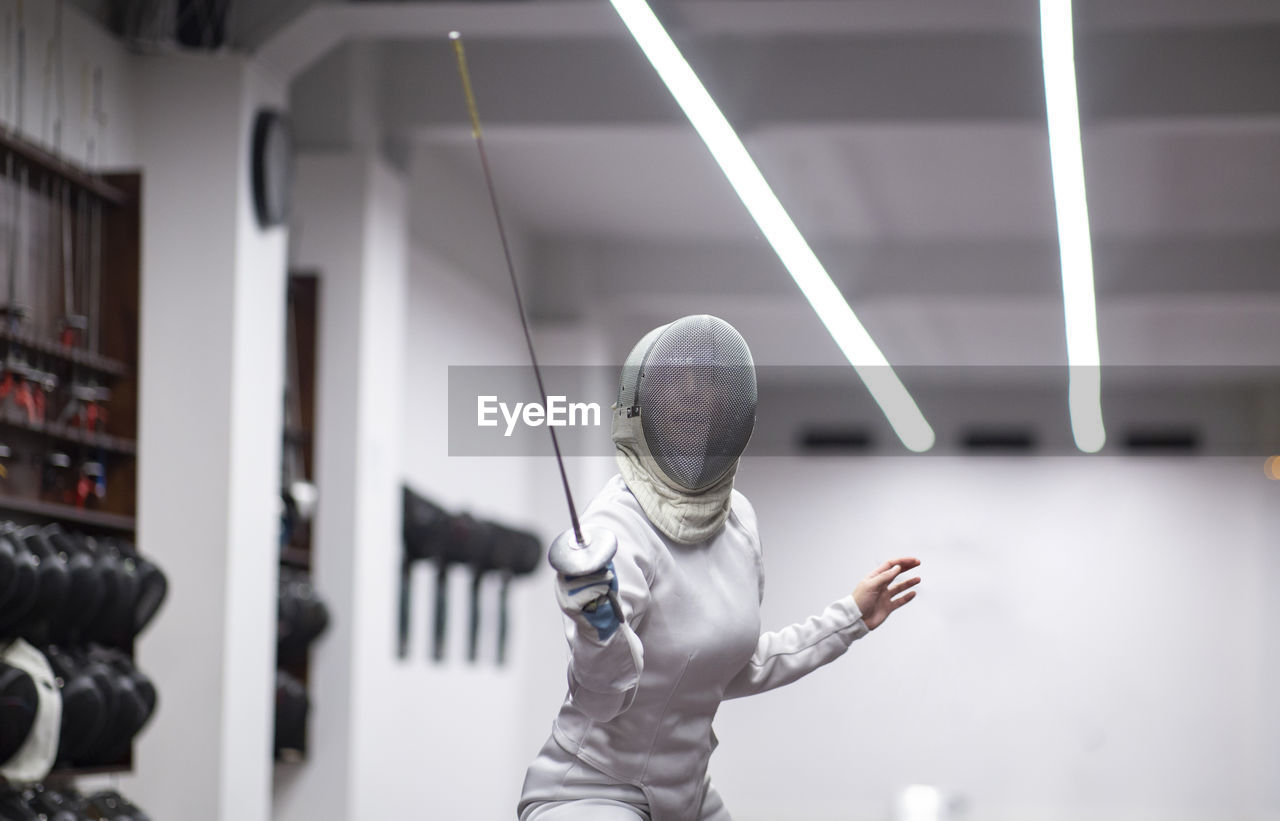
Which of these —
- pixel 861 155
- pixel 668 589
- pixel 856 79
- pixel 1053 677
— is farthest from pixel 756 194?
pixel 1053 677

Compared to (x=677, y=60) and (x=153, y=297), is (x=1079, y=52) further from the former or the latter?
(x=153, y=297)

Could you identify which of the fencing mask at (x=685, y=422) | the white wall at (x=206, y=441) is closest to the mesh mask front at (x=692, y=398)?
the fencing mask at (x=685, y=422)

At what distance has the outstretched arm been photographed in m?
2.42

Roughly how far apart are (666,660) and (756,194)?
2305mm

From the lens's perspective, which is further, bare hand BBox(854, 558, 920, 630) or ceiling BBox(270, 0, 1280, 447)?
ceiling BBox(270, 0, 1280, 447)

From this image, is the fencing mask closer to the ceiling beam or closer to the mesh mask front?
the mesh mask front

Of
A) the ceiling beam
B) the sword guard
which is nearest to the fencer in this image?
the sword guard

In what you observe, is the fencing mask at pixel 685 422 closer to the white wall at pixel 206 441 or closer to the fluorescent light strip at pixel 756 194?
the fluorescent light strip at pixel 756 194

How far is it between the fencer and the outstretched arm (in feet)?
0.30

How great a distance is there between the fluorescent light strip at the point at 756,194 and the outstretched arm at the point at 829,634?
463mm

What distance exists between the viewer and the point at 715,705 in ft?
7.65

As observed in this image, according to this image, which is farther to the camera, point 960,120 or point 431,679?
point 431,679

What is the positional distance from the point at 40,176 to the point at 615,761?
322 centimetres

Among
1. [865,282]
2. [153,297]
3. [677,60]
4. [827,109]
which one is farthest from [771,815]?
[677,60]
